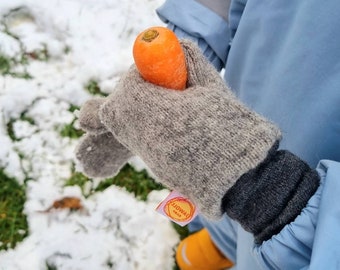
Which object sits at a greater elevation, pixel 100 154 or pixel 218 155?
pixel 218 155

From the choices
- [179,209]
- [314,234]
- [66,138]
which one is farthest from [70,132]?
[314,234]

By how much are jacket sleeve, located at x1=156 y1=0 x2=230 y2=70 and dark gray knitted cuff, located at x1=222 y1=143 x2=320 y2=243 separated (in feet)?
1.23

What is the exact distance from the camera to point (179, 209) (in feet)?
2.89

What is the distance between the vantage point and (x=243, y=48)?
1006 mm

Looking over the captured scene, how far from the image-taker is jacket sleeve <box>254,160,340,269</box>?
69 centimetres

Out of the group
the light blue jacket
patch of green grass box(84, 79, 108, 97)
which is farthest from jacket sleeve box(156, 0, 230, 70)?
patch of green grass box(84, 79, 108, 97)

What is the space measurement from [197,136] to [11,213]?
1.12 metres

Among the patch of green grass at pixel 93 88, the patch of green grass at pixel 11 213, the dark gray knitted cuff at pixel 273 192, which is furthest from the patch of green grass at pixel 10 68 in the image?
the dark gray knitted cuff at pixel 273 192

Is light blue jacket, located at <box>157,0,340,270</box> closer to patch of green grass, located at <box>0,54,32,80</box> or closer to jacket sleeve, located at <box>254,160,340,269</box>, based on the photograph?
jacket sleeve, located at <box>254,160,340,269</box>

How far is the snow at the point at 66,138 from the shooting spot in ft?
5.33

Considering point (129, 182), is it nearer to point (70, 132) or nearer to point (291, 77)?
point (70, 132)

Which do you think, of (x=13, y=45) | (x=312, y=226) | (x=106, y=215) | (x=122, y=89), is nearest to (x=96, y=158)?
(x=122, y=89)

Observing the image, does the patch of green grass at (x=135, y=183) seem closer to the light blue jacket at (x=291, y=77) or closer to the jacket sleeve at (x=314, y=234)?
the light blue jacket at (x=291, y=77)

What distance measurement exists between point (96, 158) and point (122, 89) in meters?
0.24
